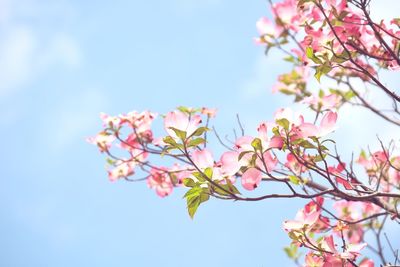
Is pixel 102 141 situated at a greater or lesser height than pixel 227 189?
greater

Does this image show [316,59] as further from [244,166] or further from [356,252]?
[356,252]

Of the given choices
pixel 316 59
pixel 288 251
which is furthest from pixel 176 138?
pixel 288 251

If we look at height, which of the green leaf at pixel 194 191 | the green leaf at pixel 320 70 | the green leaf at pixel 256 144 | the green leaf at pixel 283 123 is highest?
the green leaf at pixel 320 70

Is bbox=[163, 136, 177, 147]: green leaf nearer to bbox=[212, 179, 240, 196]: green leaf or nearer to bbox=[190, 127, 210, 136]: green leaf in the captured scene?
bbox=[190, 127, 210, 136]: green leaf

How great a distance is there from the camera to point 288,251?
270cm

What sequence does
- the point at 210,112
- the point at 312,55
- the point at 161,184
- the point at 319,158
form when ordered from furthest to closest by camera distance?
1. the point at 161,184
2. the point at 210,112
3. the point at 312,55
4. the point at 319,158

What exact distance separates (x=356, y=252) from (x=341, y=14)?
82cm

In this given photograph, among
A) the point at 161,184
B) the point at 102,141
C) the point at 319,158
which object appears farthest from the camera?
the point at 161,184

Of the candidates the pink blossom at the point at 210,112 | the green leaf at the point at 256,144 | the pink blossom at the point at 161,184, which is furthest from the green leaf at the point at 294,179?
the pink blossom at the point at 161,184

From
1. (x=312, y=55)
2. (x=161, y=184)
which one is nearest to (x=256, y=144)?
(x=312, y=55)

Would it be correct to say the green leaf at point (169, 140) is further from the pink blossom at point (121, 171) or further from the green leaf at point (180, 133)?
the pink blossom at point (121, 171)

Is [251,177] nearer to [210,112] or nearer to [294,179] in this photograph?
[294,179]

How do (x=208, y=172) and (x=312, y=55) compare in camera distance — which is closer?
(x=208, y=172)

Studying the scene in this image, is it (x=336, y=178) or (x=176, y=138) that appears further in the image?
(x=336, y=178)
